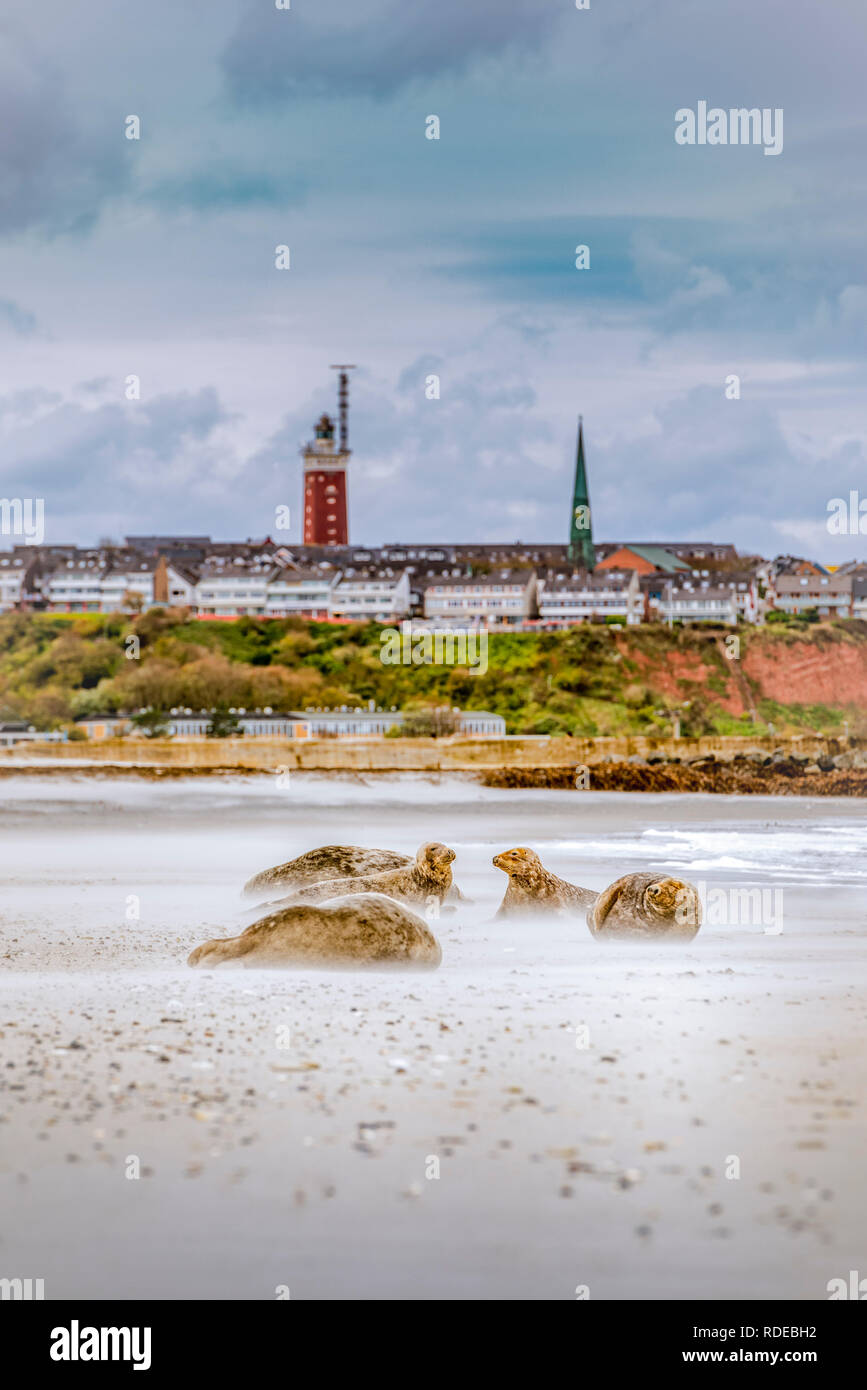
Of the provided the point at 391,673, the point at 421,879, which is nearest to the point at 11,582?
the point at 391,673

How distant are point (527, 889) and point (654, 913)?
1.98 metres

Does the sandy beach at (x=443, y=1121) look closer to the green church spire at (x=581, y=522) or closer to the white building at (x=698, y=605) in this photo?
the white building at (x=698, y=605)

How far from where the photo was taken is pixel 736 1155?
6266 millimetres

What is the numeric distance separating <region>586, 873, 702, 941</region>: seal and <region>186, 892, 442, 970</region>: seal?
2316 millimetres

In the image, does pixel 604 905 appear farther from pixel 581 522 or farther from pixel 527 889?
pixel 581 522

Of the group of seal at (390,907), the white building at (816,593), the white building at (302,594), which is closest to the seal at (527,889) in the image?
the group of seal at (390,907)

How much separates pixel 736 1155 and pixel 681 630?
90.9 m

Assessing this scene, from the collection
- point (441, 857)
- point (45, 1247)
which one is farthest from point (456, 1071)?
point (441, 857)

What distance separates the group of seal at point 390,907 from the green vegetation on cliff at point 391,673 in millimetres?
52424

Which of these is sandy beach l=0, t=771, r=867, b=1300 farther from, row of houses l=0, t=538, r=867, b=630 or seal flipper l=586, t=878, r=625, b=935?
row of houses l=0, t=538, r=867, b=630

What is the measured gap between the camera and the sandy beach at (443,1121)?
5.54 m

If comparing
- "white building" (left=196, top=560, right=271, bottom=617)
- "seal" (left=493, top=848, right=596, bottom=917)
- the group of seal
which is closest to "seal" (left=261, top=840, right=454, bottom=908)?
the group of seal

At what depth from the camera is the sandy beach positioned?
554 centimetres

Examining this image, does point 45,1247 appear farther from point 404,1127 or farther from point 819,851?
point 819,851
